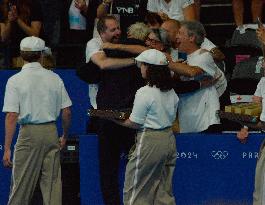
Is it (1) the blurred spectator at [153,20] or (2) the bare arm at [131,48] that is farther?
(1) the blurred spectator at [153,20]

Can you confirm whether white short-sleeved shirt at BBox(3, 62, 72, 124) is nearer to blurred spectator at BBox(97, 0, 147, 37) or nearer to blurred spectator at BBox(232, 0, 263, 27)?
blurred spectator at BBox(97, 0, 147, 37)

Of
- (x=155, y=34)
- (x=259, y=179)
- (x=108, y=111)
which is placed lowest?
(x=259, y=179)

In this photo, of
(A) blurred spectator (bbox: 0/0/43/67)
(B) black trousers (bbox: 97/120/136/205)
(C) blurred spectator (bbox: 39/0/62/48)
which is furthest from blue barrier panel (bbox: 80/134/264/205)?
(C) blurred spectator (bbox: 39/0/62/48)

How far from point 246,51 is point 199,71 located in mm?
2583

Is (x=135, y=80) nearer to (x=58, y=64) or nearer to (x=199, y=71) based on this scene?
(x=199, y=71)

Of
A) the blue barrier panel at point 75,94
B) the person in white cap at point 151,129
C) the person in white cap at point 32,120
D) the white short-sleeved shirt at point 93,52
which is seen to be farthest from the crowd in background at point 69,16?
the person in white cap at point 151,129

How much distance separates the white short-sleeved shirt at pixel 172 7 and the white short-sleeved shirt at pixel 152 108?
8.88 feet

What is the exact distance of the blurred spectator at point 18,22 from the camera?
36.8 feet

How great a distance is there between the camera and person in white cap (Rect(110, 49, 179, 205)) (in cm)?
819

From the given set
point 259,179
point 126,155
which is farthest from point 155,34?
point 259,179

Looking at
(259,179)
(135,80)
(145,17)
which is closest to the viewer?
(259,179)

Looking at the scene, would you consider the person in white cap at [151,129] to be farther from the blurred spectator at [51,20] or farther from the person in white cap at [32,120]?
the blurred spectator at [51,20]

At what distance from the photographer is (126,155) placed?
29.7 ft

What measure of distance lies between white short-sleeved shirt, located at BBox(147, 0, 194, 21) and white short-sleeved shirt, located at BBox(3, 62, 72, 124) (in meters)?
2.66
